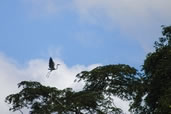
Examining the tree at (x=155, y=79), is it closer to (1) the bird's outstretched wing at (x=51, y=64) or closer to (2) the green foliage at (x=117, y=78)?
(2) the green foliage at (x=117, y=78)

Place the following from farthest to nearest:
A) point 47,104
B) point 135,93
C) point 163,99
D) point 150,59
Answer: point 150,59 < point 135,93 < point 47,104 < point 163,99

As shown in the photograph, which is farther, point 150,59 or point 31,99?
point 150,59

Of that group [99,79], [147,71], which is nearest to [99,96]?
[99,79]

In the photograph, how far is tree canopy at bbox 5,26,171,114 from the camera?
2256 centimetres

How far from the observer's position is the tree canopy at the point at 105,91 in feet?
74.0

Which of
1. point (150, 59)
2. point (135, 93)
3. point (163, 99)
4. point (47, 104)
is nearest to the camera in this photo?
point (163, 99)

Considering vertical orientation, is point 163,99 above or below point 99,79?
below

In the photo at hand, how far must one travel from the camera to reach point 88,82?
25766mm

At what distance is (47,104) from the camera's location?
2292 centimetres

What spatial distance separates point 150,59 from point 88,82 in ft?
15.9

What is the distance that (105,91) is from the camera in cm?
2412

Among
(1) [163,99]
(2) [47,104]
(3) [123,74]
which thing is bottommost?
(1) [163,99]

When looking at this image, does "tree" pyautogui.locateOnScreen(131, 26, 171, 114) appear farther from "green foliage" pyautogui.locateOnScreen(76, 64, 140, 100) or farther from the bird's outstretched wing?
the bird's outstretched wing

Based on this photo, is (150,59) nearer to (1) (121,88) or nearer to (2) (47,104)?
(1) (121,88)
